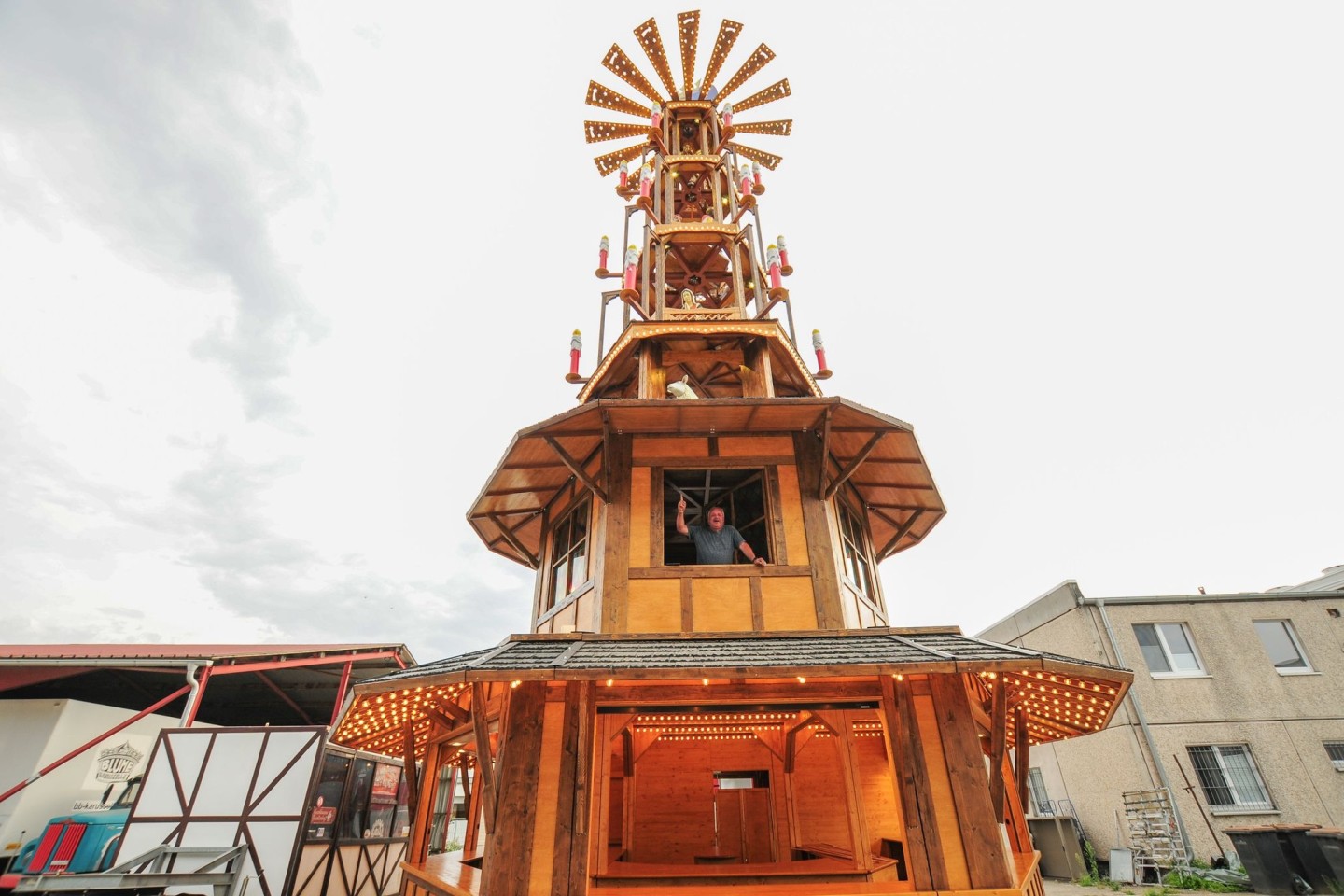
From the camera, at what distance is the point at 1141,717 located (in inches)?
619

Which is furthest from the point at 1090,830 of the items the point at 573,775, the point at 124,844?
the point at 124,844

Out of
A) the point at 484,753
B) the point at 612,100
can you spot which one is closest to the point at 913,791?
the point at 484,753

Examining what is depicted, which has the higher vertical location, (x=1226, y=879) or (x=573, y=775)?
(x=573, y=775)

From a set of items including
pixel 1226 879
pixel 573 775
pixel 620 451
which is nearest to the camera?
pixel 573 775

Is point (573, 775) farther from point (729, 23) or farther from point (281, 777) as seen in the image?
point (729, 23)

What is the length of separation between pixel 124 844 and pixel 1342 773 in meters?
26.4

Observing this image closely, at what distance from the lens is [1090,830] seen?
16562mm

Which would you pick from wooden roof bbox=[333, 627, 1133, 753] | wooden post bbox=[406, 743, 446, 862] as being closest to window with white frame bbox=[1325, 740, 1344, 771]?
wooden roof bbox=[333, 627, 1133, 753]

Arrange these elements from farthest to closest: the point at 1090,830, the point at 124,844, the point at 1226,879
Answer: the point at 1090,830 → the point at 1226,879 → the point at 124,844

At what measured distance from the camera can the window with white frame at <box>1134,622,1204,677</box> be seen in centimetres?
1670

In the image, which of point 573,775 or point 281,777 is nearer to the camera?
point 573,775

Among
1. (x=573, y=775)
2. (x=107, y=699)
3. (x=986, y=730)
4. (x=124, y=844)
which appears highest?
(x=107, y=699)

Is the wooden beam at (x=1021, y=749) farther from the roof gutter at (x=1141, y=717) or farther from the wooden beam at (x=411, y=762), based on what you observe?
the roof gutter at (x=1141, y=717)

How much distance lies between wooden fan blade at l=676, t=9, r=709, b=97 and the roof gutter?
17.6m
